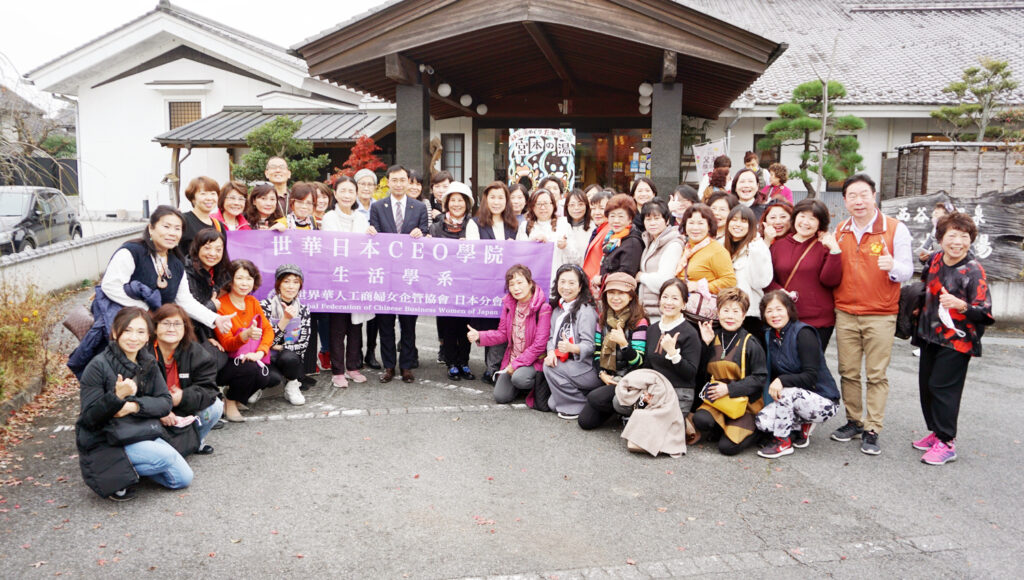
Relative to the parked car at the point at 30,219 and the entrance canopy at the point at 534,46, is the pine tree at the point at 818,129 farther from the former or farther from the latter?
the parked car at the point at 30,219

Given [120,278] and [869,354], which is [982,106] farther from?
[120,278]

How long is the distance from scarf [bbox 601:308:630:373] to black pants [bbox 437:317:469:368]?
68.2 inches

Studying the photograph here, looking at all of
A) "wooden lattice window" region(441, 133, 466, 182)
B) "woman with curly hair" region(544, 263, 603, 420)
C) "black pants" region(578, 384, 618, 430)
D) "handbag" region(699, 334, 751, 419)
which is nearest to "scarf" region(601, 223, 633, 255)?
"woman with curly hair" region(544, 263, 603, 420)

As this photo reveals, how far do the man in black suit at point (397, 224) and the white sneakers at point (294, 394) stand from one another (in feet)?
2.77

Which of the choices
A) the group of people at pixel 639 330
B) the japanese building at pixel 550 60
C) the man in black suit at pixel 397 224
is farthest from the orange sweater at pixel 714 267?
the japanese building at pixel 550 60

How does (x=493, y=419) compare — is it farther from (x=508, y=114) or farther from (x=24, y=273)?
(x=508, y=114)

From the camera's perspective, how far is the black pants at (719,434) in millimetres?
4629

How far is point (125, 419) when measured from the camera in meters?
3.81

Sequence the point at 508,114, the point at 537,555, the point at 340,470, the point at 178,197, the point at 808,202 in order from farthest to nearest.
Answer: the point at 178,197 → the point at 508,114 → the point at 808,202 → the point at 340,470 → the point at 537,555

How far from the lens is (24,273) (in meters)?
8.90

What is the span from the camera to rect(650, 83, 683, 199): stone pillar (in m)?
8.77

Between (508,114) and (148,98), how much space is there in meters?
10.3

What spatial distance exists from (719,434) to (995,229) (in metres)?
7.41

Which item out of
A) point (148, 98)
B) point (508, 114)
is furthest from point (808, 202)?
point (148, 98)
